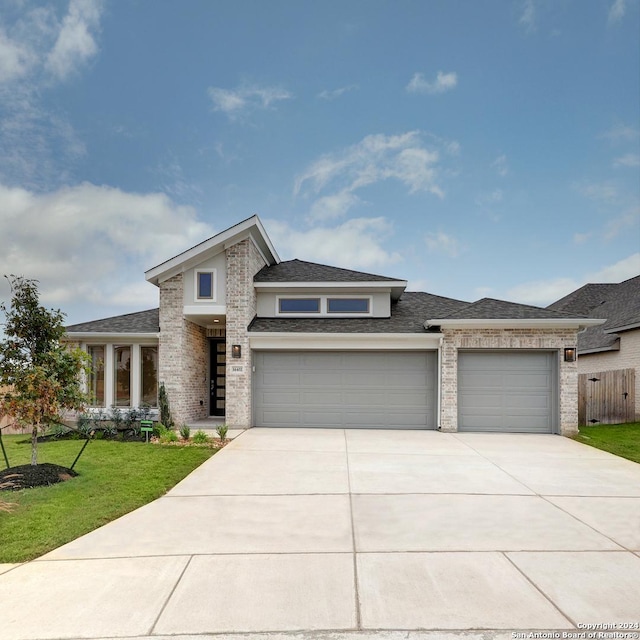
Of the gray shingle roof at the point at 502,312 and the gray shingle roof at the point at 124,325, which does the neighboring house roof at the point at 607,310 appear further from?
the gray shingle roof at the point at 124,325

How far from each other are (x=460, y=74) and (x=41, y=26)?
13637 millimetres

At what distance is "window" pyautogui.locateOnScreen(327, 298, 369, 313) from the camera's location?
13.4 m

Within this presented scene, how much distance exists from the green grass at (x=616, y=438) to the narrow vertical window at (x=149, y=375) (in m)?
12.3

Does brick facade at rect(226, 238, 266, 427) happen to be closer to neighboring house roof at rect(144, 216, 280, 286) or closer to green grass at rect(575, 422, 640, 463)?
neighboring house roof at rect(144, 216, 280, 286)

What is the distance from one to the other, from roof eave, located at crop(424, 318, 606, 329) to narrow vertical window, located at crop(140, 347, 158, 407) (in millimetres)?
8601

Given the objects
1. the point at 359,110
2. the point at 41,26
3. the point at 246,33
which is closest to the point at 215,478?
the point at 41,26

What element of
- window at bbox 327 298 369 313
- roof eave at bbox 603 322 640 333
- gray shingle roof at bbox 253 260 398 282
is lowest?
roof eave at bbox 603 322 640 333

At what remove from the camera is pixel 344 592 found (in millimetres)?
3342

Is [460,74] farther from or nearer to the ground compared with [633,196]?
farther from the ground

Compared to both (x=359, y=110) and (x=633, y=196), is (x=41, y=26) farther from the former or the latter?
(x=633, y=196)

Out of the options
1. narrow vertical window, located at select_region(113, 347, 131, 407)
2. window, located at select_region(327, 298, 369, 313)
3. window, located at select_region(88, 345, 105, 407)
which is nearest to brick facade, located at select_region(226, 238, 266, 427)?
window, located at select_region(327, 298, 369, 313)

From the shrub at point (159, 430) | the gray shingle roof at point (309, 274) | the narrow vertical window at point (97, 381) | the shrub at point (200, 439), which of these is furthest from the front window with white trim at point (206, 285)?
the shrub at point (200, 439)

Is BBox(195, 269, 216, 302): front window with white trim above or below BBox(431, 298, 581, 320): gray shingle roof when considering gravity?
above

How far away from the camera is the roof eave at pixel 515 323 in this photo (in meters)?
11.2
